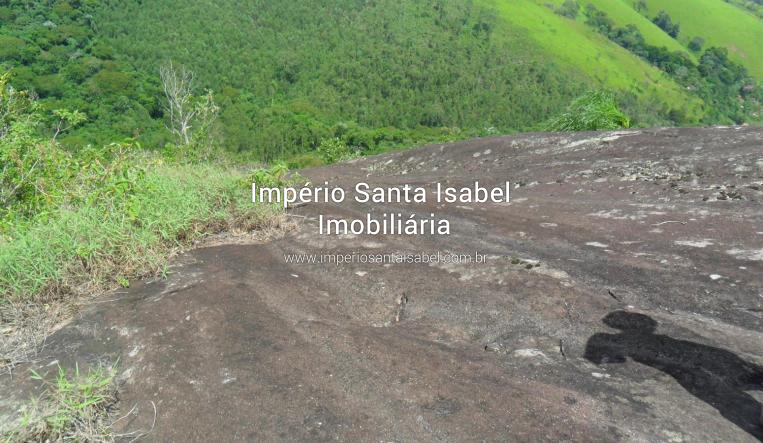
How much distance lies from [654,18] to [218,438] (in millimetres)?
139356

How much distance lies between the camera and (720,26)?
106m

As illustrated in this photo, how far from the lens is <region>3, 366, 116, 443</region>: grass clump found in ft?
7.48

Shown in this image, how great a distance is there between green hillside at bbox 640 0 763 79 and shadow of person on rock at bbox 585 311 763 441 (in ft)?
399

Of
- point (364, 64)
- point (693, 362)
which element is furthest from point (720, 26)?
point (693, 362)

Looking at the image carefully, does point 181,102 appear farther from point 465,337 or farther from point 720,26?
point 720,26

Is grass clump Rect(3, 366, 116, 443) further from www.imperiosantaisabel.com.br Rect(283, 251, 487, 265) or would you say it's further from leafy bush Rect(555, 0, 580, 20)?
leafy bush Rect(555, 0, 580, 20)

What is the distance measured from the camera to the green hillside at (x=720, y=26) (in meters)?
98.8

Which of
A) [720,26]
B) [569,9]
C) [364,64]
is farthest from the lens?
[720,26]

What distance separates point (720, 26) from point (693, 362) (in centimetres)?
13379

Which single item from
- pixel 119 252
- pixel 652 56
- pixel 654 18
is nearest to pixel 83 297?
pixel 119 252

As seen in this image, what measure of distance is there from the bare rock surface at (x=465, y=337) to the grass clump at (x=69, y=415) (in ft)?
0.37

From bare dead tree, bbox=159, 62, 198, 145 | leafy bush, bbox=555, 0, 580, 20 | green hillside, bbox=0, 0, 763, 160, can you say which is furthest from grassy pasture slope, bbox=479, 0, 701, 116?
bare dead tree, bbox=159, 62, 198, 145

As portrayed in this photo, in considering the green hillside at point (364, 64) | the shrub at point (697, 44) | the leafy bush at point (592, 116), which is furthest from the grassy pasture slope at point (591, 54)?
the leafy bush at point (592, 116)

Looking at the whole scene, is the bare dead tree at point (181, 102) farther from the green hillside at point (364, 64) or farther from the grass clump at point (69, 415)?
the green hillside at point (364, 64)
